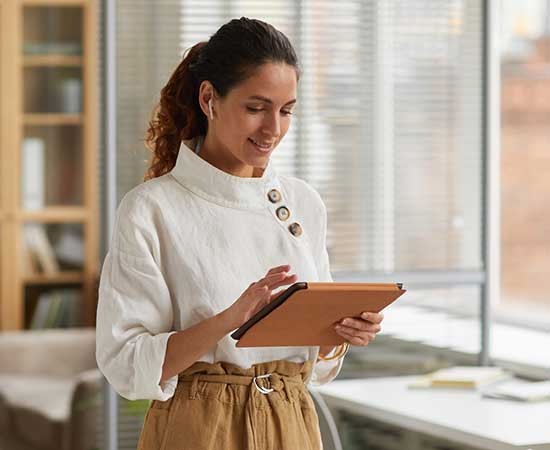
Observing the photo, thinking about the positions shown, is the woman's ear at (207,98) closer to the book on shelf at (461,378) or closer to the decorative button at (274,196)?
the decorative button at (274,196)

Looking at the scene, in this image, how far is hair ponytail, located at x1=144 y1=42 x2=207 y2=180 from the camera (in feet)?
5.66

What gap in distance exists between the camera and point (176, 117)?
175 cm

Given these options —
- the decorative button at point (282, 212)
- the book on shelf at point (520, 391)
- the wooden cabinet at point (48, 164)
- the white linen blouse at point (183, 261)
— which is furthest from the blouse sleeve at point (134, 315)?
the wooden cabinet at point (48, 164)

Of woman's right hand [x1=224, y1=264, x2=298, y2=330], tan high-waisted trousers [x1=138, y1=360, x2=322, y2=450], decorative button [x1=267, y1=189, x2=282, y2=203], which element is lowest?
tan high-waisted trousers [x1=138, y1=360, x2=322, y2=450]

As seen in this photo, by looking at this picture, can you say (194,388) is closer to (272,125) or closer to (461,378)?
(272,125)

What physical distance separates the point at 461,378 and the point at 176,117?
1295mm

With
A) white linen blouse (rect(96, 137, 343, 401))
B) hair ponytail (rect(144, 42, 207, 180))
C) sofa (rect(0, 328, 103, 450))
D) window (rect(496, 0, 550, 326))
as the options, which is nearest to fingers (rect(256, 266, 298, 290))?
white linen blouse (rect(96, 137, 343, 401))

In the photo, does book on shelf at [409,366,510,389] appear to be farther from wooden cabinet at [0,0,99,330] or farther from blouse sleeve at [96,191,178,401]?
wooden cabinet at [0,0,99,330]

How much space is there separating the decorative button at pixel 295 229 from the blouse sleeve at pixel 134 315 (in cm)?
22

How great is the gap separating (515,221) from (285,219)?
1919 millimetres

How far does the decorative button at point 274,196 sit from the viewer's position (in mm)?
1704

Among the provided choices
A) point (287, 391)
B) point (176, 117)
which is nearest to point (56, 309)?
point (176, 117)

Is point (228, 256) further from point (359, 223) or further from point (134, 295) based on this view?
point (359, 223)

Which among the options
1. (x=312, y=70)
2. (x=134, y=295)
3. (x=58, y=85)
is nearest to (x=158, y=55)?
(x=312, y=70)
